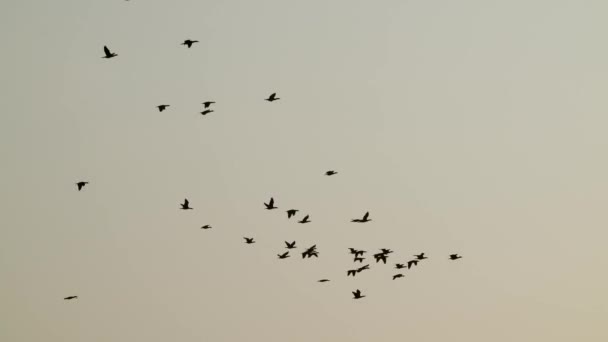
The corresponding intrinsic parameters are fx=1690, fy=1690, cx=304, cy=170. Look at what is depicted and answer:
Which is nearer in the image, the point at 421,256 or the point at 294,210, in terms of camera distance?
the point at 294,210

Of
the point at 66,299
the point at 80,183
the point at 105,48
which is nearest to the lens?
the point at 105,48

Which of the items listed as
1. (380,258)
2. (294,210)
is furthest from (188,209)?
(380,258)

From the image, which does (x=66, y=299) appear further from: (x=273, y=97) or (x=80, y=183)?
(x=273, y=97)

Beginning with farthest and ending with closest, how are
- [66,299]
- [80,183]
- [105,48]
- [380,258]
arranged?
[66,299]
[380,258]
[80,183]
[105,48]

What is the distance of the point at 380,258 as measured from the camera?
5408 inches

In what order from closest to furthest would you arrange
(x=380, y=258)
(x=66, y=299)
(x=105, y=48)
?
1. (x=105, y=48)
2. (x=380, y=258)
3. (x=66, y=299)

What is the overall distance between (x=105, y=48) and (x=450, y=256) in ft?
120

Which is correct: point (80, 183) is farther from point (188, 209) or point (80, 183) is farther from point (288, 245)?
point (288, 245)

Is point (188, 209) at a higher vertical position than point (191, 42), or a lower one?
lower

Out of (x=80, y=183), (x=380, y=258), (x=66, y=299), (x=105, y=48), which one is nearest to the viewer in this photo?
(x=105, y=48)

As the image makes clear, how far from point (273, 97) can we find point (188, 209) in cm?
1174

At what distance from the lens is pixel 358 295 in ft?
460

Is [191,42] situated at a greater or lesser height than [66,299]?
greater

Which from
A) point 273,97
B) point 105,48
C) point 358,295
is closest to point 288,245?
point 358,295
